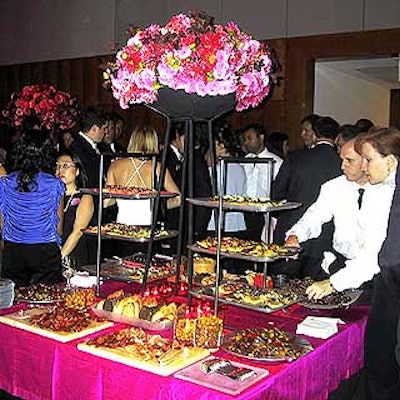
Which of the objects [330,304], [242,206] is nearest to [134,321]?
[242,206]

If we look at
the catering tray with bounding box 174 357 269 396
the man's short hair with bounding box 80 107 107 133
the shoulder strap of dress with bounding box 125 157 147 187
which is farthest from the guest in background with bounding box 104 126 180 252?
the catering tray with bounding box 174 357 269 396

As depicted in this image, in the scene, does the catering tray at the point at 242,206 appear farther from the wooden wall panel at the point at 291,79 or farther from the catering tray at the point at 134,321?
the wooden wall panel at the point at 291,79

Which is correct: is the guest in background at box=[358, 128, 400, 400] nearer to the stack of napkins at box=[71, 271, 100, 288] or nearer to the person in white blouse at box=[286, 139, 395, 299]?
the person in white blouse at box=[286, 139, 395, 299]

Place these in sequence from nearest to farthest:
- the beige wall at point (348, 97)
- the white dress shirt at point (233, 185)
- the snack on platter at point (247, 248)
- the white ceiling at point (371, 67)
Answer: the snack on platter at point (247, 248) < the white dress shirt at point (233, 185) < the white ceiling at point (371, 67) < the beige wall at point (348, 97)

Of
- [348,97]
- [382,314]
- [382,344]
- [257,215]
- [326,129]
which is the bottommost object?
[382,344]

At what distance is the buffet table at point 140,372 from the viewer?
5.65 feet

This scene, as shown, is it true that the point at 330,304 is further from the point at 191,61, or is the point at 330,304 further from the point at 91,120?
the point at 91,120

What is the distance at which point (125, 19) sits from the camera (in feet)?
23.1

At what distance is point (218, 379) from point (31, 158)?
167 cm

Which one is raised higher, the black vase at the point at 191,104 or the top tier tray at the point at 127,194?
the black vase at the point at 191,104

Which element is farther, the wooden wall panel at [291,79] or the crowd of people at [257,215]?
the wooden wall panel at [291,79]

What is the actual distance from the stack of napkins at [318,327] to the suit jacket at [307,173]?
1475mm

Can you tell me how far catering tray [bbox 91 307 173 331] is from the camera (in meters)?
2.07

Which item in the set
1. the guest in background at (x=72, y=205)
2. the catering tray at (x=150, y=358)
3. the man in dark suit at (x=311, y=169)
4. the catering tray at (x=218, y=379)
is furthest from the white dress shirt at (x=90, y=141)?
the catering tray at (x=218, y=379)
